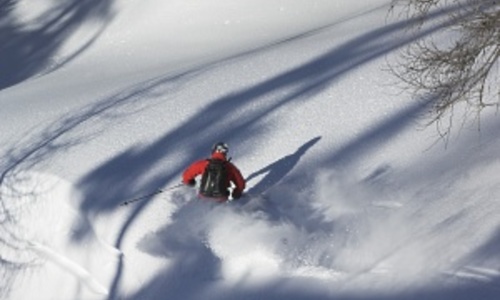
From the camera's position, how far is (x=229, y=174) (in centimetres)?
1318

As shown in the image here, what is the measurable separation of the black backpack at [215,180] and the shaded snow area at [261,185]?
1.63ft

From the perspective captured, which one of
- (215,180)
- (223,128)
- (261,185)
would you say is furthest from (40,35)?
(215,180)

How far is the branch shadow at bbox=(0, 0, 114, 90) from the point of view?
25.4 m

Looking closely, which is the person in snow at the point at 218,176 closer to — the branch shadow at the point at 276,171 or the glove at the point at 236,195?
the glove at the point at 236,195

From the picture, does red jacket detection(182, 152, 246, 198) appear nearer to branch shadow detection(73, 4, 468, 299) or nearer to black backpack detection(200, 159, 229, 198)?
black backpack detection(200, 159, 229, 198)

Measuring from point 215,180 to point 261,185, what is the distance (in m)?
1.36

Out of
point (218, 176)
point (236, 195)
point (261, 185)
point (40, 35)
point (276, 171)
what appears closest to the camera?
point (218, 176)

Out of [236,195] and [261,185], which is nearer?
[236,195]

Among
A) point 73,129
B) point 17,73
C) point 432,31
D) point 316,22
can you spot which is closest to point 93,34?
point 17,73

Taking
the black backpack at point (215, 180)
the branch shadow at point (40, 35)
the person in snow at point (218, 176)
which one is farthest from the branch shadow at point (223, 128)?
the branch shadow at point (40, 35)

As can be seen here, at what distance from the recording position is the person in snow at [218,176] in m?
13.1

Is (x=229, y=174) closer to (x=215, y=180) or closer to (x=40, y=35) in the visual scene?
(x=215, y=180)

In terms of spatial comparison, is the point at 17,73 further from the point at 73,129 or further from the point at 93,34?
the point at 73,129

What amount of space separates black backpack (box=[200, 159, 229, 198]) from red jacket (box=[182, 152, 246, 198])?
9 centimetres
